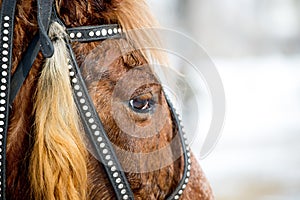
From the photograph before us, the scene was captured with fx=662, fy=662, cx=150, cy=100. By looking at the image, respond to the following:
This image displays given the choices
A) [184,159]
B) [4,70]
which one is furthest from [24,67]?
[184,159]

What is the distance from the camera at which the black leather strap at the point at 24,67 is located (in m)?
2.04

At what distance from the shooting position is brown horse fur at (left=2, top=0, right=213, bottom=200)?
204 centimetres

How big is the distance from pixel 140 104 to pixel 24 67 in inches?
15.3

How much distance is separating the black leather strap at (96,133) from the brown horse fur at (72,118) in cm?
2

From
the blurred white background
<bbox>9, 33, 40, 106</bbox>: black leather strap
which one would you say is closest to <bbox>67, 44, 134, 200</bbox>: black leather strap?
<bbox>9, 33, 40, 106</bbox>: black leather strap

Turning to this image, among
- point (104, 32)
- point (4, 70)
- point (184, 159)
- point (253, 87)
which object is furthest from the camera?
point (253, 87)

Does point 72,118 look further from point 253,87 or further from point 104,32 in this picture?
point 253,87

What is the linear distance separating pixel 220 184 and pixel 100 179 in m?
5.52

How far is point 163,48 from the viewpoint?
2.26 metres

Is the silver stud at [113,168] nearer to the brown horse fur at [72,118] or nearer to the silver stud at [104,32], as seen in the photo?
the brown horse fur at [72,118]

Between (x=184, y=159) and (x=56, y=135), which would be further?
(x=184, y=159)

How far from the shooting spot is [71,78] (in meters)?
2.08

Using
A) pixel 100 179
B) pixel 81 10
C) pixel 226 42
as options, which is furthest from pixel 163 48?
pixel 226 42

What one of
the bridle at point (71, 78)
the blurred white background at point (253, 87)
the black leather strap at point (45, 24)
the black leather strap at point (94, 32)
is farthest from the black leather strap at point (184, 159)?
the blurred white background at point (253, 87)
